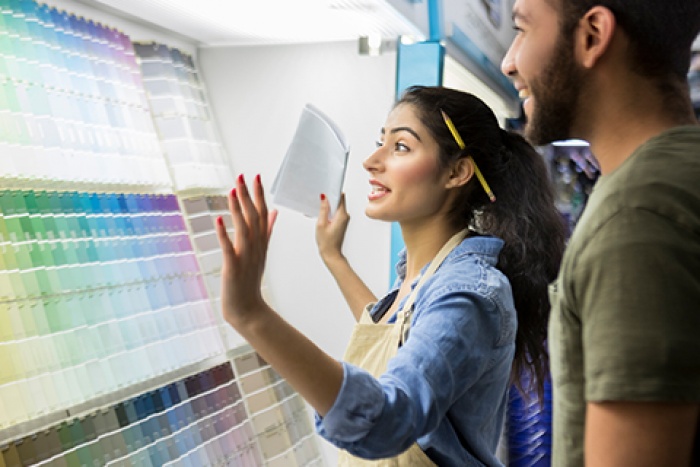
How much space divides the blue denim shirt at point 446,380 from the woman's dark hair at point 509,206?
0.18 m

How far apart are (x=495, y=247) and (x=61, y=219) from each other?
1.09 meters

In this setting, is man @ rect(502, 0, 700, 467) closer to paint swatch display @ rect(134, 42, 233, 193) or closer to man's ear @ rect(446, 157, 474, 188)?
man's ear @ rect(446, 157, 474, 188)

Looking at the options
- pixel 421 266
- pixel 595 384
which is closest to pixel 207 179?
pixel 421 266

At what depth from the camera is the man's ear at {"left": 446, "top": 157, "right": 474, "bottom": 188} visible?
209 cm

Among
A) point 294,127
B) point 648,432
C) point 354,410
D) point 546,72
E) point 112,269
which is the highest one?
point 294,127

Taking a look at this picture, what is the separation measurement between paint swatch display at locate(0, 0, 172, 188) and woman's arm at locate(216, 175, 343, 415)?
0.98 m

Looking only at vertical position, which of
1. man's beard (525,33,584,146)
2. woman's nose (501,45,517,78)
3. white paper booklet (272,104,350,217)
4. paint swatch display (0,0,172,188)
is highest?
paint swatch display (0,0,172,188)

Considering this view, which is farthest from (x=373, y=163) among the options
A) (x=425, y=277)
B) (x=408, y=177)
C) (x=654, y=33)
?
(x=654, y=33)

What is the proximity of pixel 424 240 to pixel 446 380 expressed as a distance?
0.66m

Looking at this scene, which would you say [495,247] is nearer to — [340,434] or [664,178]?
[340,434]

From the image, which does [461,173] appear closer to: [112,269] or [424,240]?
[424,240]

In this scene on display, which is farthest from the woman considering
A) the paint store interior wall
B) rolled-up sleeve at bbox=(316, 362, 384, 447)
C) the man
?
the paint store interior wall

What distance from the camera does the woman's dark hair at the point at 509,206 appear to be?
6.81 feet

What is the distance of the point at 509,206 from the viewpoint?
2.13 m
